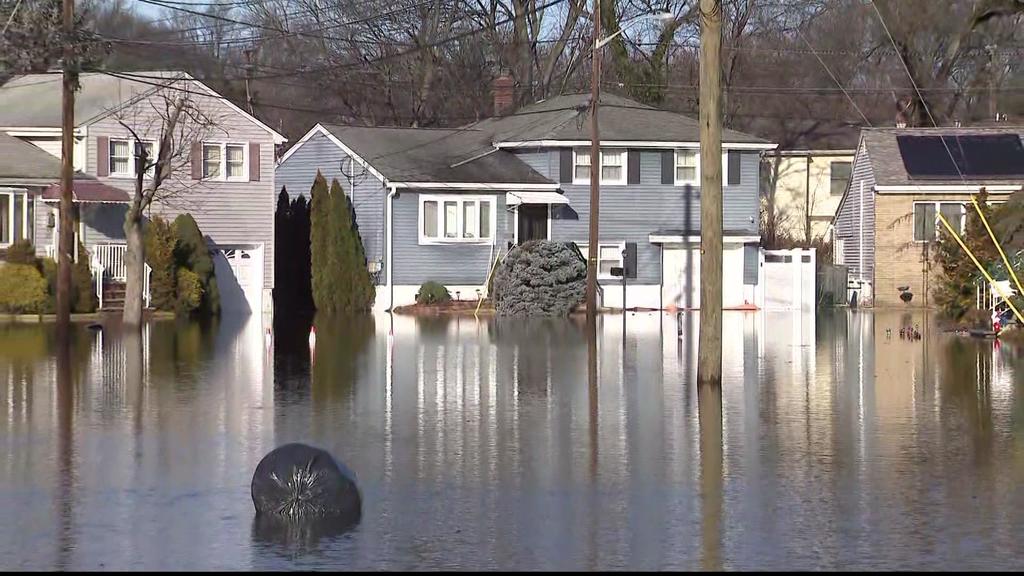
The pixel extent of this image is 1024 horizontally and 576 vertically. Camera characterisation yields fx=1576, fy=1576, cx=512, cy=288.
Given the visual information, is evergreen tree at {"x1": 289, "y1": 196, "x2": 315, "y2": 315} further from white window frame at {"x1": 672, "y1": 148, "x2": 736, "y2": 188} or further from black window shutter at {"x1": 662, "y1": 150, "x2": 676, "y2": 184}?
white window frame at {"x1": 672, "y1": 148, "x2": 736, "y2": 188}

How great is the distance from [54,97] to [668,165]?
757 inches

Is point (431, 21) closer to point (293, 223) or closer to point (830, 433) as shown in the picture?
point (293, 223)

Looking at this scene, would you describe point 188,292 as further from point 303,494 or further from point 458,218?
point 303,494

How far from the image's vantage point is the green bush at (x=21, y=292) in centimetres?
3897

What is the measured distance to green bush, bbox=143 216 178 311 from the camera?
137 feet

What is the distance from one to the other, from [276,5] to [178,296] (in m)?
22.6

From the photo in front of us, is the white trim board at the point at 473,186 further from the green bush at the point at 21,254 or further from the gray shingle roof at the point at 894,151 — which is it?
the gray shingle roof at the point at 894,151

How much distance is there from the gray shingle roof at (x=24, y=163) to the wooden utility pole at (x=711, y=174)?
2573 centimetres

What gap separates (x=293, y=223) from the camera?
169ft

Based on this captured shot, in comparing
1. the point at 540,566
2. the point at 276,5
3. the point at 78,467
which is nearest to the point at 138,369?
the point at 78,467

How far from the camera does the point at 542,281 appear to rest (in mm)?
44812

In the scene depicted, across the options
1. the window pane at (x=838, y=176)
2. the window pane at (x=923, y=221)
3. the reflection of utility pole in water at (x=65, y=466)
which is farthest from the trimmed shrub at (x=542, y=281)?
the window pane at (x=838, y=176)

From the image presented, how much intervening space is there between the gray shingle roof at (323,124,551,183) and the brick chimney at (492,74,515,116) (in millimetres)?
4677

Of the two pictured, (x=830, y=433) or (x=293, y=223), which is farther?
(x=293, y=223)
